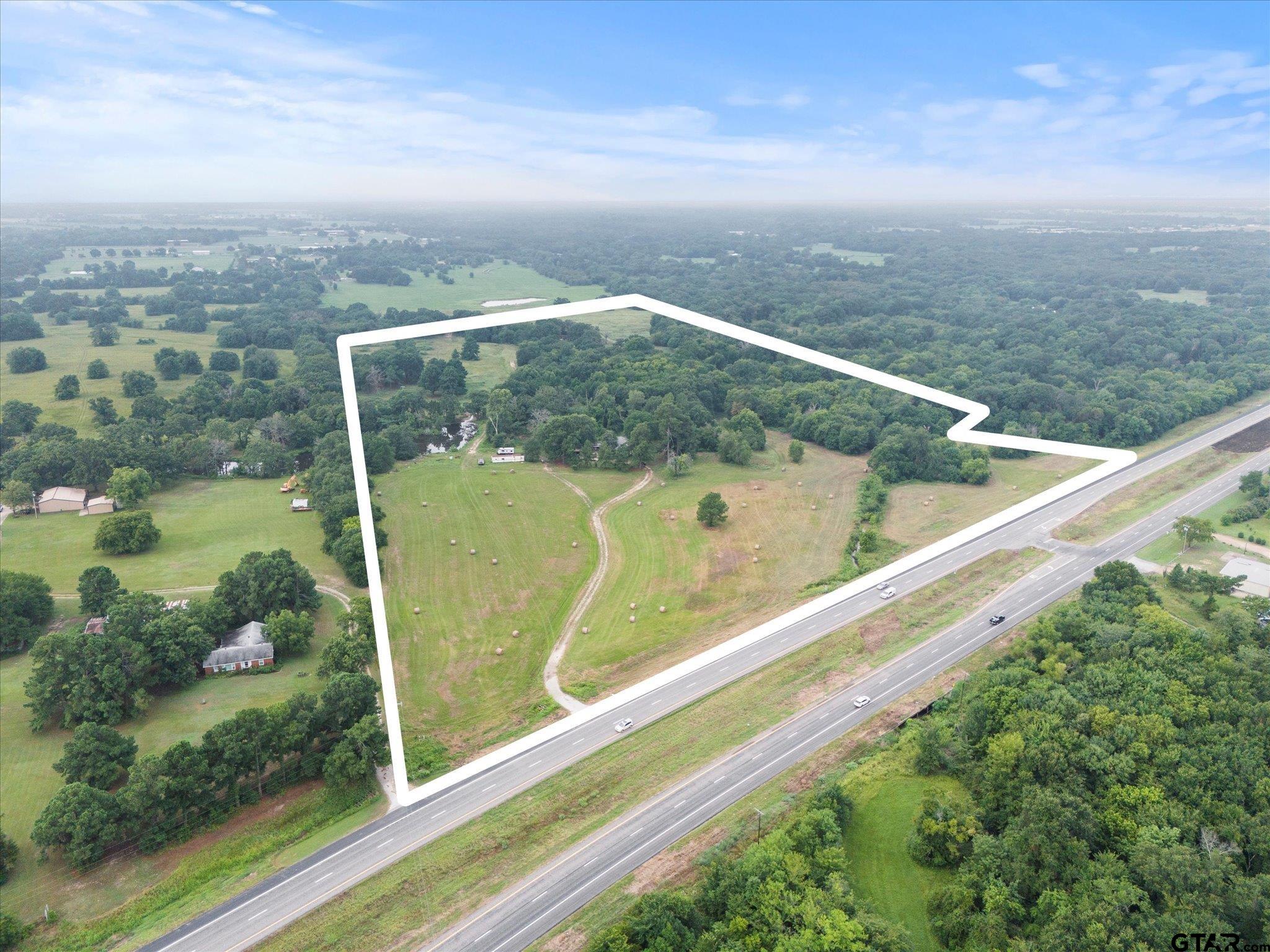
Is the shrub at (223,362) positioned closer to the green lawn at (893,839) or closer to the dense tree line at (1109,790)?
the green lawn at (893,839)

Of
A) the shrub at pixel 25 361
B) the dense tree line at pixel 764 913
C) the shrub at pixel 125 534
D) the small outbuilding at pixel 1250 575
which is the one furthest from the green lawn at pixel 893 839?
the shrub at pixel 25 361

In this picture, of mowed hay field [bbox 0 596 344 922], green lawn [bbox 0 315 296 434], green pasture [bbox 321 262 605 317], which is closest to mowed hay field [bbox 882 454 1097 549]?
mowed hay field [bbox 0 596 344 922]

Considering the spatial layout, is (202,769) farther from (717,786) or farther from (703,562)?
(703,562)

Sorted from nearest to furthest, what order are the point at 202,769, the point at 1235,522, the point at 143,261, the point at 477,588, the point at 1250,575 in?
the point at 202,769, the point at 477,588, the point at 1250,575, the point at 1235,522, the point at 143,261

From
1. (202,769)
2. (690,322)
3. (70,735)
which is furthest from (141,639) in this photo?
(690,322)

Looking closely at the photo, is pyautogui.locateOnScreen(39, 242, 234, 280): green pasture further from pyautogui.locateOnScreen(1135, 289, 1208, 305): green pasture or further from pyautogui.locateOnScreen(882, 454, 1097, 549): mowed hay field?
pyautogui.locateOnScreen(1135, 289, 1208, 305): green pasture
